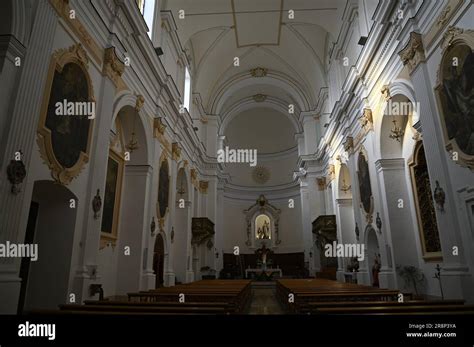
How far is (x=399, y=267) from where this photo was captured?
A: 8.38 m

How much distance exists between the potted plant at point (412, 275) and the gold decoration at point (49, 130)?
7868 millimetres

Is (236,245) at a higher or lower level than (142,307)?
higher

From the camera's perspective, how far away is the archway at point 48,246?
558cm

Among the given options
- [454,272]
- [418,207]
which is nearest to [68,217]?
[454,272]

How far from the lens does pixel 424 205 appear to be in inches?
326

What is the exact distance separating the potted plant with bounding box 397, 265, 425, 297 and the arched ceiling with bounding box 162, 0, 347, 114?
9.69 metres

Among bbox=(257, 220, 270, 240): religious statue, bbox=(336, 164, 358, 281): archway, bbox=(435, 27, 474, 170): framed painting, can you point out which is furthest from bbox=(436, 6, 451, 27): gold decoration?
bbox=(257, 220, 270, 240): religious statue

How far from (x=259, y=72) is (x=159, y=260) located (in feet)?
40.8

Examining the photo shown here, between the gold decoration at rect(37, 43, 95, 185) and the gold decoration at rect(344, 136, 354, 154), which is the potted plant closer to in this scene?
the gold decoration at rect(344, 136, 354, 154)

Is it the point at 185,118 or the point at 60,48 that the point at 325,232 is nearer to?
the point at 185,118

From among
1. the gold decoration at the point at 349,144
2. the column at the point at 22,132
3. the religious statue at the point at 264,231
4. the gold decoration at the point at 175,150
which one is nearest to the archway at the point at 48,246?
the column at the point at 22,132

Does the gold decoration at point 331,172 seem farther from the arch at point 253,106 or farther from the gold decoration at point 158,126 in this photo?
the gold decoration at point 158,126

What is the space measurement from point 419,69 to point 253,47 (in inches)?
445

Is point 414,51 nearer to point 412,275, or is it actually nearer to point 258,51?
point 412,275
